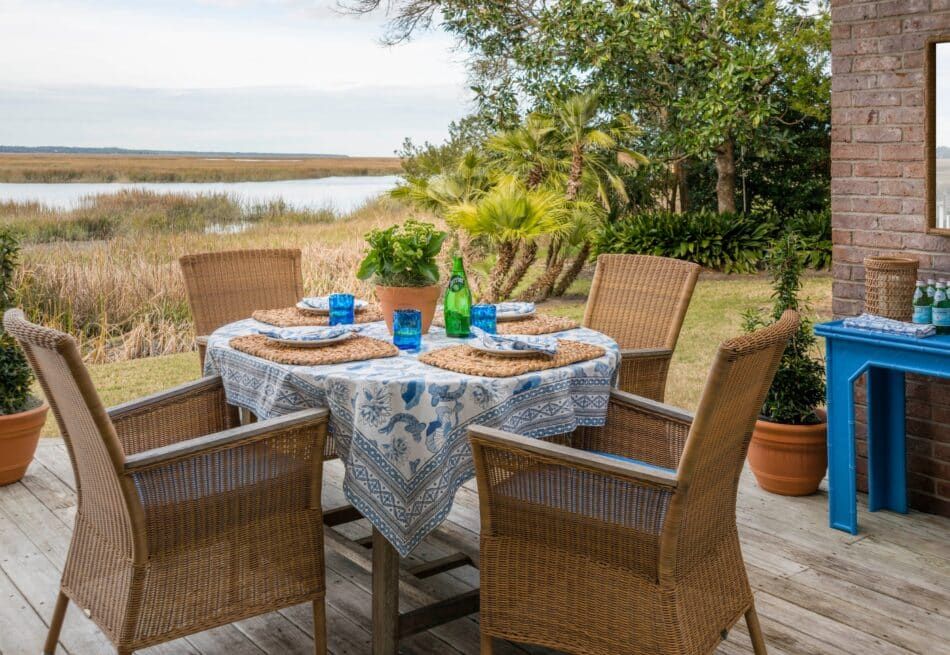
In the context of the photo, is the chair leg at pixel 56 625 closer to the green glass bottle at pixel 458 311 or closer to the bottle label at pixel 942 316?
the green glass bottle at pixel 458 311

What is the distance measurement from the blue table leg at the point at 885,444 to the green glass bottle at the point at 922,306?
1.31ft

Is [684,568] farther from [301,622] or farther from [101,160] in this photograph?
[101,160]

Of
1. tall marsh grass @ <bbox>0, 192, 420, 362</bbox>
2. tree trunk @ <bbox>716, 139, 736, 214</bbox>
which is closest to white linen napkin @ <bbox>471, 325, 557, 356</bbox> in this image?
tall marsh grass @ <bbox>0, 192, 420, 362</bbox>

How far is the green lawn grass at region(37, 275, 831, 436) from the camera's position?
579 cm

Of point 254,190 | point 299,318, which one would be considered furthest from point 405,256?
point 254,190

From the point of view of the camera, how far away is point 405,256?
2.69 m

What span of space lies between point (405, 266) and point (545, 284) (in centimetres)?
596

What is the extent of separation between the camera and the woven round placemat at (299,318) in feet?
9.88

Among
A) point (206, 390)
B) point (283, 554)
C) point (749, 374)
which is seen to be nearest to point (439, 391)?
point (283, 554)

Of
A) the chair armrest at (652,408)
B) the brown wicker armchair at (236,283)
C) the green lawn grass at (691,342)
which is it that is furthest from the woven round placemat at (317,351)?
the green lawn grass at (691,342)

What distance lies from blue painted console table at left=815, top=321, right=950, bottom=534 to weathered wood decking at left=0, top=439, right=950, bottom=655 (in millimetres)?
90

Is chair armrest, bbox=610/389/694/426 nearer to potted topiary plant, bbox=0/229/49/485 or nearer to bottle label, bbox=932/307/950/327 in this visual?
bottle label, bbox=932/307/950/327

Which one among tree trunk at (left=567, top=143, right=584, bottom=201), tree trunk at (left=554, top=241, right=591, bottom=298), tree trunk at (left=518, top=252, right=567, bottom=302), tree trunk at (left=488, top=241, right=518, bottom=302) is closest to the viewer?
tree trunk at (left=488, top=241, right=518, bottom=302)

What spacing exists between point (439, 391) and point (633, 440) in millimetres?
684
